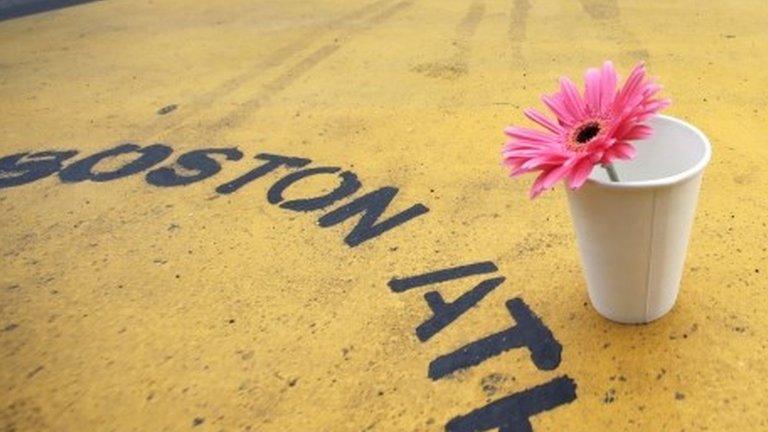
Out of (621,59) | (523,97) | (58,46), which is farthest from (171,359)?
(58,46)

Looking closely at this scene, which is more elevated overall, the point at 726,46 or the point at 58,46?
the point at 58,46

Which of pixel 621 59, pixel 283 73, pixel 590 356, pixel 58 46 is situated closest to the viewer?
pixel 590 356

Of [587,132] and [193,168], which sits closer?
[587,132]

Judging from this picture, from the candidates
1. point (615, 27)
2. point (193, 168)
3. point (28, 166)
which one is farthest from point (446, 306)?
point (615, 27)

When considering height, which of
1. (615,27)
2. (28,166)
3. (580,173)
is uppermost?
(580,173)

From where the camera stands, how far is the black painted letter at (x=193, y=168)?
8.98 ft

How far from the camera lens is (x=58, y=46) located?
4898mm

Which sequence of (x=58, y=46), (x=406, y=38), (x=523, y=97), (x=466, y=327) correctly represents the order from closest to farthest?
(x=466, y=327) < (x=523, y=97) < (x=406, y=38) < (x=58, y=46)

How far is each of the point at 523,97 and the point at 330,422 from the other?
2.19 metres

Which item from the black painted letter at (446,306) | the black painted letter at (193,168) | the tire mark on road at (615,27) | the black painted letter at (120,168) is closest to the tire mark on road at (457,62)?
the tire mark on road at (615,27)

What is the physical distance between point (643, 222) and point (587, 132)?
245 millimetres

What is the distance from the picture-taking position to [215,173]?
9.07 ft

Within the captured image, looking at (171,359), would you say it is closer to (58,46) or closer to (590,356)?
(590,356)

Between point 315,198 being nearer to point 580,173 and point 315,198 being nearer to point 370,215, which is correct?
point 370,215
